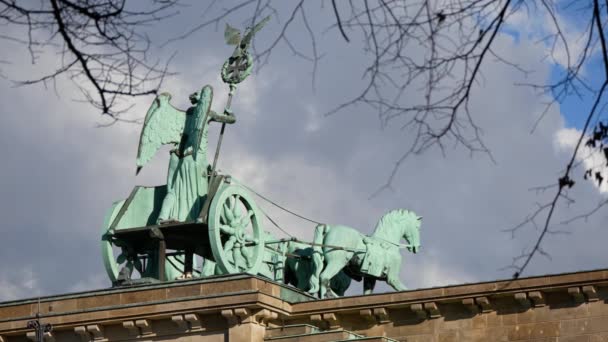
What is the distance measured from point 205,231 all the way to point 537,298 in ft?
24.5

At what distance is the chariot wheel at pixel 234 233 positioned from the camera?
118 feet

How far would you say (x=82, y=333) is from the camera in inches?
1426

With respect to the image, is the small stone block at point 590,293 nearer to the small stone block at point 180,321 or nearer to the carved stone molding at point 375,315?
the carved stone molding at point 375,315

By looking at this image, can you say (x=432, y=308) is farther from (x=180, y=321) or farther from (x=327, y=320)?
(x=180, y=321)

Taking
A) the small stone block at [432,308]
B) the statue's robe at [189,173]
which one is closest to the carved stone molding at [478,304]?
the small stone block at [432,308]

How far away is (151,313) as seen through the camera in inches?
1394

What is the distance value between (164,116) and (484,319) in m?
8.71

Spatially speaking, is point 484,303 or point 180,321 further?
point 180,321

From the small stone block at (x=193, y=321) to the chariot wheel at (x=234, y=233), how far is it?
1.49 meters

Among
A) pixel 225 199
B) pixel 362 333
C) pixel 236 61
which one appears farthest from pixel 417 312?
pixel 236 61

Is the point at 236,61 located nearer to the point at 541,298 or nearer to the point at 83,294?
the point at 83,294

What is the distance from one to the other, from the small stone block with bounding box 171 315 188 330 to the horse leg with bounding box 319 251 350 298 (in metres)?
3.94

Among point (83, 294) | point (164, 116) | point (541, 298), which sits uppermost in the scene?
point (164, 116)

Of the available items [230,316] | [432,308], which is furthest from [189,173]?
[432,308]
